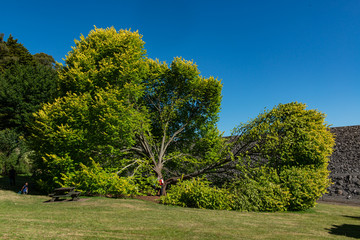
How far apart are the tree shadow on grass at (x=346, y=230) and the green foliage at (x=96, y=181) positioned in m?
11.3

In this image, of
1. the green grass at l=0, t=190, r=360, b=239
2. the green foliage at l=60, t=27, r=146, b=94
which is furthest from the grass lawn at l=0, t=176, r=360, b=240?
the green foliage at l=60, t=27, r=146, b=94

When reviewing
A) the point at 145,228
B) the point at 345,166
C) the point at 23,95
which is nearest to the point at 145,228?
the point at 145,228

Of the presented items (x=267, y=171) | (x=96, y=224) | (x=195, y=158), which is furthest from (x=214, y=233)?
(x=195, y=158)

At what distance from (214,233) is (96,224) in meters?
3.92

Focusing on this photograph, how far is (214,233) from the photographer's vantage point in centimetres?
791

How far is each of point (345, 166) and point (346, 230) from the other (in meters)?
23.2

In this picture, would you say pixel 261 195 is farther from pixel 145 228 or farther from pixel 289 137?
pixel 145 228

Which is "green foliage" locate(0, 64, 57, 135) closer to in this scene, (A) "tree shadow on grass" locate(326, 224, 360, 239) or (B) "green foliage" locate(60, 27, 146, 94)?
(B) "green foliage" locate(60, 27, 146, 94)

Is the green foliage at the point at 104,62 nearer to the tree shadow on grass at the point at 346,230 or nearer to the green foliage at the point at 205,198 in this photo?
the green foliage at the point at 205,198

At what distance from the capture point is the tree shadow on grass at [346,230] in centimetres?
876

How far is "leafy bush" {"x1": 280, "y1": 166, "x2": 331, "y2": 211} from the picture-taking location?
14844mm

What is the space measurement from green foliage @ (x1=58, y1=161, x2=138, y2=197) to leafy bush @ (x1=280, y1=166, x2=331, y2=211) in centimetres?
963

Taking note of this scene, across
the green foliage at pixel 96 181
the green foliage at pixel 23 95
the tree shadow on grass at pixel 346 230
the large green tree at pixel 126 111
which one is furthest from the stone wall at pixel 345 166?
the green foliage at pixel 23 95

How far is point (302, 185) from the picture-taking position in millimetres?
15109
